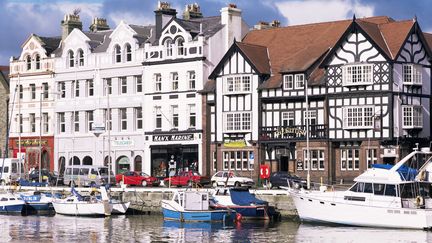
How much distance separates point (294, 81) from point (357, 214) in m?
20.2

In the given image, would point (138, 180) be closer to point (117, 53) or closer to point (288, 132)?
point (288, 132)

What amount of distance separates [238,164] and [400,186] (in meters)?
24.2

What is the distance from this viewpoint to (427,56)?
77062mm

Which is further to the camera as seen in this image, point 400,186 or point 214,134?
point 214,134

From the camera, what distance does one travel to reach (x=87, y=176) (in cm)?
8162

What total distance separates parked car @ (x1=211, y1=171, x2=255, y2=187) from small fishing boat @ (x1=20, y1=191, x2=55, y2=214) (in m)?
10.8

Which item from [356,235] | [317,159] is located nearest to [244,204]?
[356,235]

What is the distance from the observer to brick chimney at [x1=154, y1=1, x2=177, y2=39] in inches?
3457

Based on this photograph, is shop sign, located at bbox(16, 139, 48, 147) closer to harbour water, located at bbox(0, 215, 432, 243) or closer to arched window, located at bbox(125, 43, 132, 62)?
arched window, located at bbox(125, 43, 132, 62)

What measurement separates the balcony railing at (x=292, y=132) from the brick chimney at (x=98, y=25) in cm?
2391

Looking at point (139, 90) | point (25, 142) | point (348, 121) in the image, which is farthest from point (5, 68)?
point (348, 121)

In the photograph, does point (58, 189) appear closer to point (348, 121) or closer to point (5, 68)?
point (348, 121)

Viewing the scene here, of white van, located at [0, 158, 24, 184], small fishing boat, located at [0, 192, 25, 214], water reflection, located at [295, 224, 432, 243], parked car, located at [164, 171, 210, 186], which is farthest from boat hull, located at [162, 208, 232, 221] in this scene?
white van, located at [0, 158, 24, 184]

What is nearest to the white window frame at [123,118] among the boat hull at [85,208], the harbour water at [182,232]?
the boat hull at [85,208]
